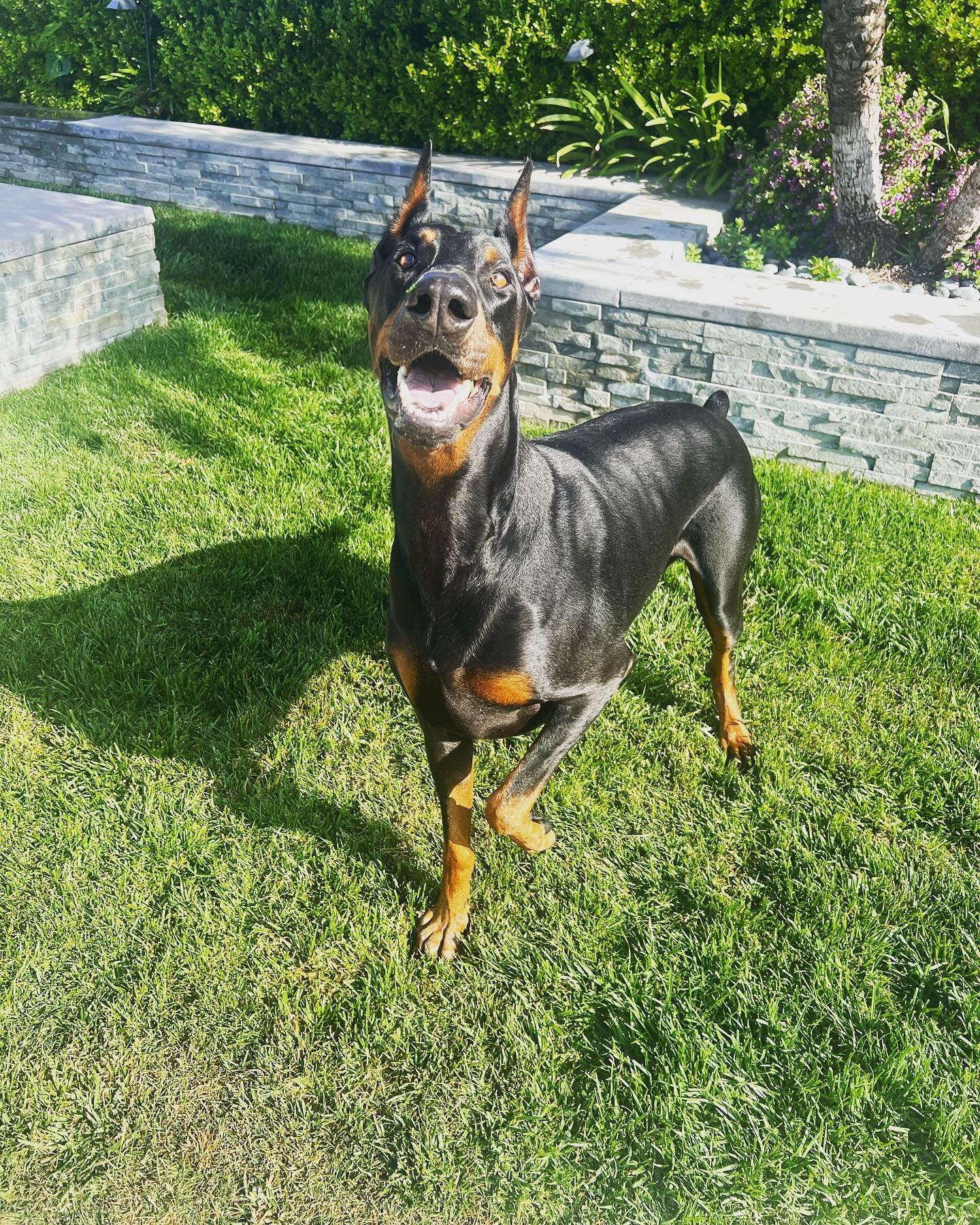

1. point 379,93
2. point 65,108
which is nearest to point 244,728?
point 379,93

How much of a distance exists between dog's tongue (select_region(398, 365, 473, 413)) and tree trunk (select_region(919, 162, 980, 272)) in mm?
4473

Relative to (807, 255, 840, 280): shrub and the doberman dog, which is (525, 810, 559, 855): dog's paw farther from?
(807, 255, 840, 280): shrub

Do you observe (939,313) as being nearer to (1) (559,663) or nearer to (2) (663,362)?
(2) (663,362)

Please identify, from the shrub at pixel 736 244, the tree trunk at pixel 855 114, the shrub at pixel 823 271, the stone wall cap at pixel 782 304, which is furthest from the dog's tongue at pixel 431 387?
→ the tree trunk at pixel 855 114

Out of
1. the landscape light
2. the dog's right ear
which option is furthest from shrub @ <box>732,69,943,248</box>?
the dog's right ear

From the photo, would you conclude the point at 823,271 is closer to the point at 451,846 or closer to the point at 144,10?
the point at 451,846

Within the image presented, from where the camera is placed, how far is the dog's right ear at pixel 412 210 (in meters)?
2.13

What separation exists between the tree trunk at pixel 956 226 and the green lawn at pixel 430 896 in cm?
189

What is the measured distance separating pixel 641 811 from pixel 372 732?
3.10 ft

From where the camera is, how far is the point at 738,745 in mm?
3086

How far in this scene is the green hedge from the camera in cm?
613

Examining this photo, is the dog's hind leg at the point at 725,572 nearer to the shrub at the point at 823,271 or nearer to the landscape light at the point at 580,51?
the shrub at the point at 823,271

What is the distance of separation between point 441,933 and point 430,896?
0.55 feet

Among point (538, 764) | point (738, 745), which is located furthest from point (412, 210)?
point (738, 745)
